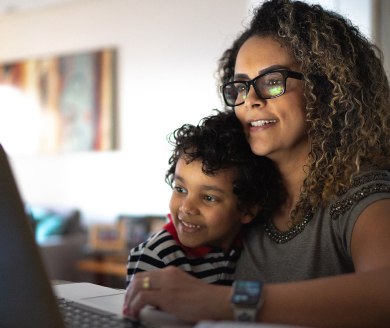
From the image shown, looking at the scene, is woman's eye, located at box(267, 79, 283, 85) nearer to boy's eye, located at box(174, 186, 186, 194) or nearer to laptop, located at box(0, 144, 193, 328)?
boy's eye, located at box(174, 186, 186, 194)

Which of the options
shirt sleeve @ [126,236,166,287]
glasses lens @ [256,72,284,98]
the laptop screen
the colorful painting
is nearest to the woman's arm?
the laptop screen

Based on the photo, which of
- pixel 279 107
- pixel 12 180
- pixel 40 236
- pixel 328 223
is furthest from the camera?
pixel 40 236

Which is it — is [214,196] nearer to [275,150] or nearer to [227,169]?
[227,169]

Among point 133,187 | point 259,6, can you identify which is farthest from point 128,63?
point 259,6

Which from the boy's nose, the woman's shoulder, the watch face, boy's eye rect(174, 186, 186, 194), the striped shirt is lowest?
the striped shirt

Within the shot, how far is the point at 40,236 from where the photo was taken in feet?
15.9

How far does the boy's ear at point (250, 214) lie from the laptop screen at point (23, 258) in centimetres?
83

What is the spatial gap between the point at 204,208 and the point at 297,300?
0.63m

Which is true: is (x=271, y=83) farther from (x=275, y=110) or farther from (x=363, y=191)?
(x=363, y=191)

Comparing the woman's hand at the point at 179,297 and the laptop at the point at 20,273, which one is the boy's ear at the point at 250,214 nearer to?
the woman's hand at the point at 179,297

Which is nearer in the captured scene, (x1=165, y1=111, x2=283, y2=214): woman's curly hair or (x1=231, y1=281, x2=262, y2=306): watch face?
(x1=231, y1=281, x2=262, y2=306): watch face

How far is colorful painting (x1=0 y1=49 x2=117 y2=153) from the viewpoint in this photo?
507 cm

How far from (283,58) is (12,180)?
916 mm

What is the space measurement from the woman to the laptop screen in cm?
57
